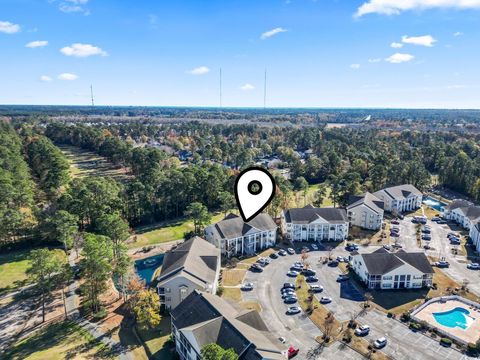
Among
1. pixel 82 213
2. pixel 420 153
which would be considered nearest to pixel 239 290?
pixel 82 213

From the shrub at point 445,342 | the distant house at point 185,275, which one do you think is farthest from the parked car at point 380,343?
the distant house at point 185,275

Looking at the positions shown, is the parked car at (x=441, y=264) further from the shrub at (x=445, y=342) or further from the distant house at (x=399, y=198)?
the distant house at (x=399, y=198)

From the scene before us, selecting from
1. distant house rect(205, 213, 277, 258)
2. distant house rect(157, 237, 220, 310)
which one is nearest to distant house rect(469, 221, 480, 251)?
distant house rect(205, 213, 277, 258)

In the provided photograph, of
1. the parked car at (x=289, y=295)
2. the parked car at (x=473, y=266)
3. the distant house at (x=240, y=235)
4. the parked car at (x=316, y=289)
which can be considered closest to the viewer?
the parked car at (x=289, y=295)

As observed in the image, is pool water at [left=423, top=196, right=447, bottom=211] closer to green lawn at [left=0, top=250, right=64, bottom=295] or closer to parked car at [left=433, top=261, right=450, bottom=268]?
parked car at [left=433, top=261, right=450, bottom=268]

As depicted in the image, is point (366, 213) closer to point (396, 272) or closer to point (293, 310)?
point (396, 272)

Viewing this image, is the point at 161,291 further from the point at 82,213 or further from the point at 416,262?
the point at 416,262

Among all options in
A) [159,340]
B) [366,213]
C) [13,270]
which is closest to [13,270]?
[13,270]
